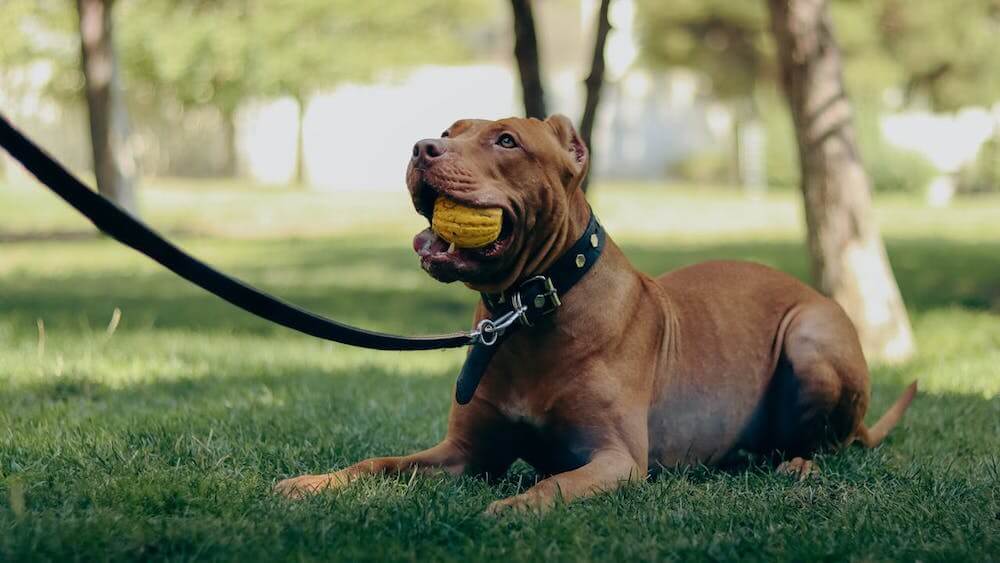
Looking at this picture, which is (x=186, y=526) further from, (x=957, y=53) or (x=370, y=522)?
(x=957, y=53)

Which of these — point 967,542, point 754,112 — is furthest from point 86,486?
point 754,112

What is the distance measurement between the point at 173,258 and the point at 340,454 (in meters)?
1.48

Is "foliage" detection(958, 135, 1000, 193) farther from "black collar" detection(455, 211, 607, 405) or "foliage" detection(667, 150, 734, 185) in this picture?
"black collar" detection(455, 211, 607, 405)

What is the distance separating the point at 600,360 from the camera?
3.97m

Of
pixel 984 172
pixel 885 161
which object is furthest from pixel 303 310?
pixel 984 172

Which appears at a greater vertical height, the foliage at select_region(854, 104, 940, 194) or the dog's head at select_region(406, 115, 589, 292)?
the dog's head at select_region(406, 115, 589, 292)

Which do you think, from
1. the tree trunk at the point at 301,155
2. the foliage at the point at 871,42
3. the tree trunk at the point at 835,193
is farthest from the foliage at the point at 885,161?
the tree trunk at the point at 835,193

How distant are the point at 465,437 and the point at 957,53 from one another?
31.7 metres

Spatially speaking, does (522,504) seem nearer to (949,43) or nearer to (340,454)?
(340,454)

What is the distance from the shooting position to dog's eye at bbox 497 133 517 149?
3838mm

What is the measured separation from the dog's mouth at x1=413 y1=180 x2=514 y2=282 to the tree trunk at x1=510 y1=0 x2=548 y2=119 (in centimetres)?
491

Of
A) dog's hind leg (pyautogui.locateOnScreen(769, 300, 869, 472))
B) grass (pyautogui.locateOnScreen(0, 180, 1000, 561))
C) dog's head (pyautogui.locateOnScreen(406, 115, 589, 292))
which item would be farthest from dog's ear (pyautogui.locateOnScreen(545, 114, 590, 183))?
dog's hind leg (pyautogui.locateOnScreen(769, 300, 869, 472))

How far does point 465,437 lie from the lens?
411 centimetres

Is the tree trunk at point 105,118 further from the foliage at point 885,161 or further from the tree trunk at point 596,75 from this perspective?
the foliage at point 885,161
